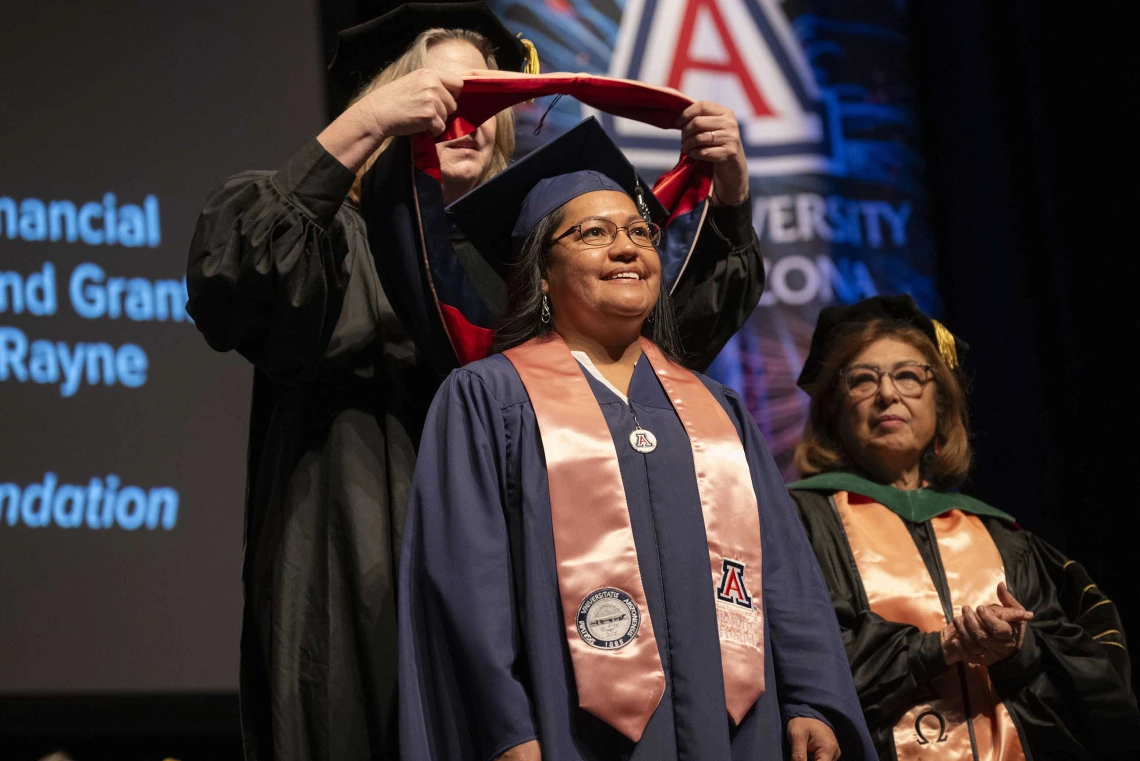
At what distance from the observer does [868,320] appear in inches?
145

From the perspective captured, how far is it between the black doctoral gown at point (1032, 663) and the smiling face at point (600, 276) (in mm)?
994

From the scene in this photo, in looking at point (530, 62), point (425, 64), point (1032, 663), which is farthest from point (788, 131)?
point (1032, 663)

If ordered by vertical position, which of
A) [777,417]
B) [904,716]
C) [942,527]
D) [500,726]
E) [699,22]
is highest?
[699,22]

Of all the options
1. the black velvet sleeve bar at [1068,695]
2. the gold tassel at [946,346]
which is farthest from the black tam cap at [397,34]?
the black velvet sleeve bar at [1068,695]

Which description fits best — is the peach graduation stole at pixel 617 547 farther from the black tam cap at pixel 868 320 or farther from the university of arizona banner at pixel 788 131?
the university of arizona banner at pixel 788 131

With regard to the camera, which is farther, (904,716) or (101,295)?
(101,295)

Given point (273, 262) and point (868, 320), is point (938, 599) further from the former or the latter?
point (273, 262)

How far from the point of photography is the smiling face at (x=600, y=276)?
242 cm

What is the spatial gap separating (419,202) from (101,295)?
1.89 m

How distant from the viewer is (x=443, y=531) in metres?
2.16

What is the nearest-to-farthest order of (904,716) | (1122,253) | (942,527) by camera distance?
(904,716) < (942,527) < (1122,253)

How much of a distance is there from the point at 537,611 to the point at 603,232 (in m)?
0.78

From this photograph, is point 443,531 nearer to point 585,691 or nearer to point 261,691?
point 585,691

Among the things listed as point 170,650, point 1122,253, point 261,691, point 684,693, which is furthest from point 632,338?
point 1122,253
